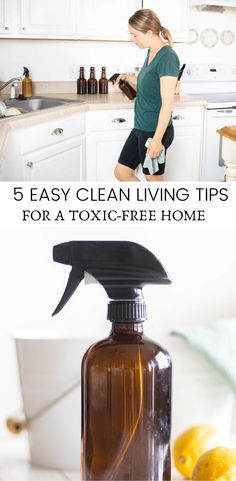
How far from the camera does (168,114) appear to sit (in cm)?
221

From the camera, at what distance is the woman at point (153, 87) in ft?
7.09

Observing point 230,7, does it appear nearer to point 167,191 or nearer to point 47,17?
point 47,17

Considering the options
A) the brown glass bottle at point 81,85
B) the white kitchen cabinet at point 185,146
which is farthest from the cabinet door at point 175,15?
the white kitchen cabinet at point 185,146

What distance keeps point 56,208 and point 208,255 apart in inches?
6.2

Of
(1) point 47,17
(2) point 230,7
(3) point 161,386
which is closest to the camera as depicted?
(3) point 161,386

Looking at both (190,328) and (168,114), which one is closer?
(190,328)

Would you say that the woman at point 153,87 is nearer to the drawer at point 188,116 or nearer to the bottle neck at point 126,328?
the drawer at point 188,116

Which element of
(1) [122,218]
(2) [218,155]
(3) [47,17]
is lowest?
(2) [218,155]

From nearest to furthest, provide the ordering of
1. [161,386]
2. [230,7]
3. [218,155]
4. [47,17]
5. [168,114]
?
1. [161,386]
2. [168,114]
3. [47,17]
4. [218,155]
5. [230,7]

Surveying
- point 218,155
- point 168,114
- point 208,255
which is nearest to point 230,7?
point 218,155

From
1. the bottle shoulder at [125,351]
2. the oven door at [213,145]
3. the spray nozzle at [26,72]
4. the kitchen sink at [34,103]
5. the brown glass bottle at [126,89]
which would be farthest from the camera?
the oven door at [213,145]

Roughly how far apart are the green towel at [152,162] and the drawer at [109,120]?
50cm

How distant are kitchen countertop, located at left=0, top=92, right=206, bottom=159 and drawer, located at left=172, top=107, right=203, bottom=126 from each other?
29mm

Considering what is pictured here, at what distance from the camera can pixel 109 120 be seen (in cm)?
282
